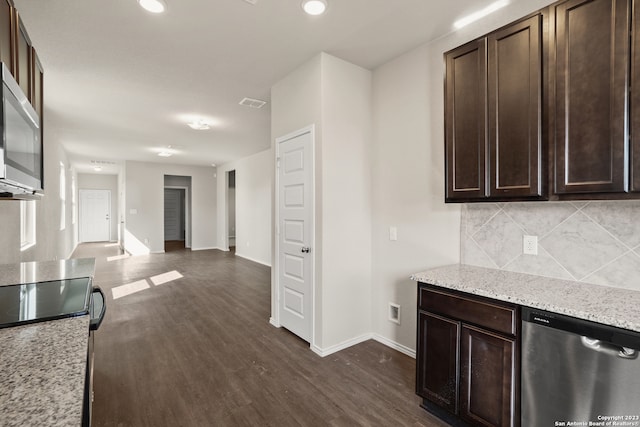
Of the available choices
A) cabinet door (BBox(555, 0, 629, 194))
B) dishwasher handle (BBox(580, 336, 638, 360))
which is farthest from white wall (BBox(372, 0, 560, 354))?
dishwasher handle (BBox(580, 336, 638, 360))

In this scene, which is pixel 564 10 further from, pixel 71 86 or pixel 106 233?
pixel 106 233

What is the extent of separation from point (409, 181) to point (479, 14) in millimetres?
1345

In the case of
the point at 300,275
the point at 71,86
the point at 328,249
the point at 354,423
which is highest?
the point at 71,86

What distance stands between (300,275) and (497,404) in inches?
74.2

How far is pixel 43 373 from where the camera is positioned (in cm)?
80

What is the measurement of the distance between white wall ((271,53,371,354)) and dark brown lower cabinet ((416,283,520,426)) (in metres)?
1.00

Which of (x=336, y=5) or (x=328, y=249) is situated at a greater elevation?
(x=336, y=5)

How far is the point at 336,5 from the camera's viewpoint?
7.09 ft

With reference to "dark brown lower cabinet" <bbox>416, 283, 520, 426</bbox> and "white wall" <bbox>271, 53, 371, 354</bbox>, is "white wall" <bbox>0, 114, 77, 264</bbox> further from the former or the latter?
"dark brown lower cabinet" <bbox>416, 283, 520, 426</bbox>

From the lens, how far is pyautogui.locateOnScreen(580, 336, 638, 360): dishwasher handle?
122 centimetres

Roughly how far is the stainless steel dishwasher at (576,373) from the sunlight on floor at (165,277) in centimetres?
543

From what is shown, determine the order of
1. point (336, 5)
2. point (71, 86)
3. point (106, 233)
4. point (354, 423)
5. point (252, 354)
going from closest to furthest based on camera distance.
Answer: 1. point (354, 423)
2. point (336, 5)
3. point (252, 354)
4. point (71, 86)
5. point (106, 233)

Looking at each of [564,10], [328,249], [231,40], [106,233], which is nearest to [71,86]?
[231,40]

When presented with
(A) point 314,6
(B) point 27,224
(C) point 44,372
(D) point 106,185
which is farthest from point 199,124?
(D) point 106,185
